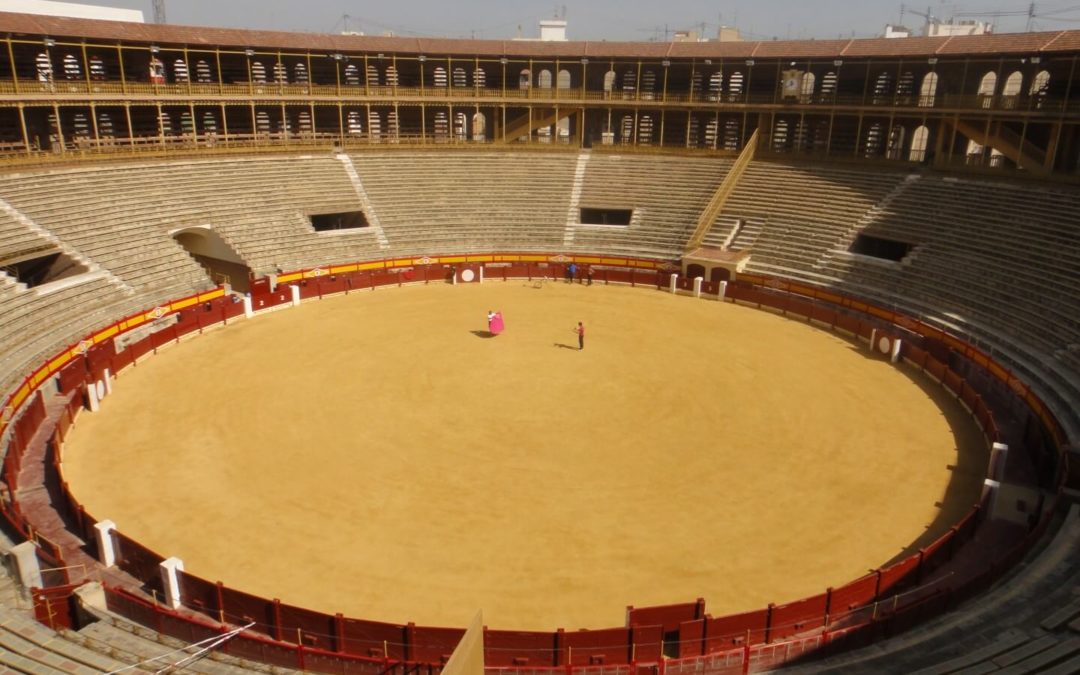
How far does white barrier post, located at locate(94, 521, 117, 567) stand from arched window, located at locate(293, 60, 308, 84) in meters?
37.5

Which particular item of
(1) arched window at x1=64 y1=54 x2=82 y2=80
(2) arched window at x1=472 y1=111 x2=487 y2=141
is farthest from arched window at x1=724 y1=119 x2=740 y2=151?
(1) arched window at x1=64 y1=54 x2=82 y2=80

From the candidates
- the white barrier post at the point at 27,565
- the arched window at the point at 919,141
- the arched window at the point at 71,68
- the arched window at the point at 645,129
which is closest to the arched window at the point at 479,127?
the arched window at the point at 645,129

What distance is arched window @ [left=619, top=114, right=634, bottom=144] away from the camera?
5091 cm

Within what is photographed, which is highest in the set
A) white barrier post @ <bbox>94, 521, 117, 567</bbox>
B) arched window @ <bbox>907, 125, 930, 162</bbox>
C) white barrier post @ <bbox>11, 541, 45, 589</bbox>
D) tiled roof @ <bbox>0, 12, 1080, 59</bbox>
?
tiled roof @ <bbox>0, 12, 1080, 59</bbox>

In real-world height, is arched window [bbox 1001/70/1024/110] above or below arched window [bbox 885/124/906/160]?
above

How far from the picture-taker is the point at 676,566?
16438 millimetres

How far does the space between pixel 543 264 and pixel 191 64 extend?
22853mm

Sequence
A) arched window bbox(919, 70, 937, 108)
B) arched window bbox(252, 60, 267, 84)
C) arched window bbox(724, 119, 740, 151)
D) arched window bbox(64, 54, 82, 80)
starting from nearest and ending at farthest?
arched window bbox(64, 54, 82, 80) < arched window bbox(919, 70, 937, 108) < arched window bbox(252, 60, 267, 84) < arched window bbox(724, 119, 740, 151)

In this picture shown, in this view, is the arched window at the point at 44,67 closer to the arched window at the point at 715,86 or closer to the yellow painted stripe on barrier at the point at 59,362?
the yellow painted stripe on barrier at the point at 59,362

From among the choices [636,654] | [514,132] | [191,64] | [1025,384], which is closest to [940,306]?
[1025,384]

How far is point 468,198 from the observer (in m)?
45.2

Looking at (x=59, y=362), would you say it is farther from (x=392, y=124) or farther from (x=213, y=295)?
(x=392, y=124)

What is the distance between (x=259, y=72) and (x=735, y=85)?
28494mm

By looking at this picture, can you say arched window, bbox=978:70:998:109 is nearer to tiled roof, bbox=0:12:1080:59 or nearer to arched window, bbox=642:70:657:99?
tiled roof, bbox=0:12:1080:59
